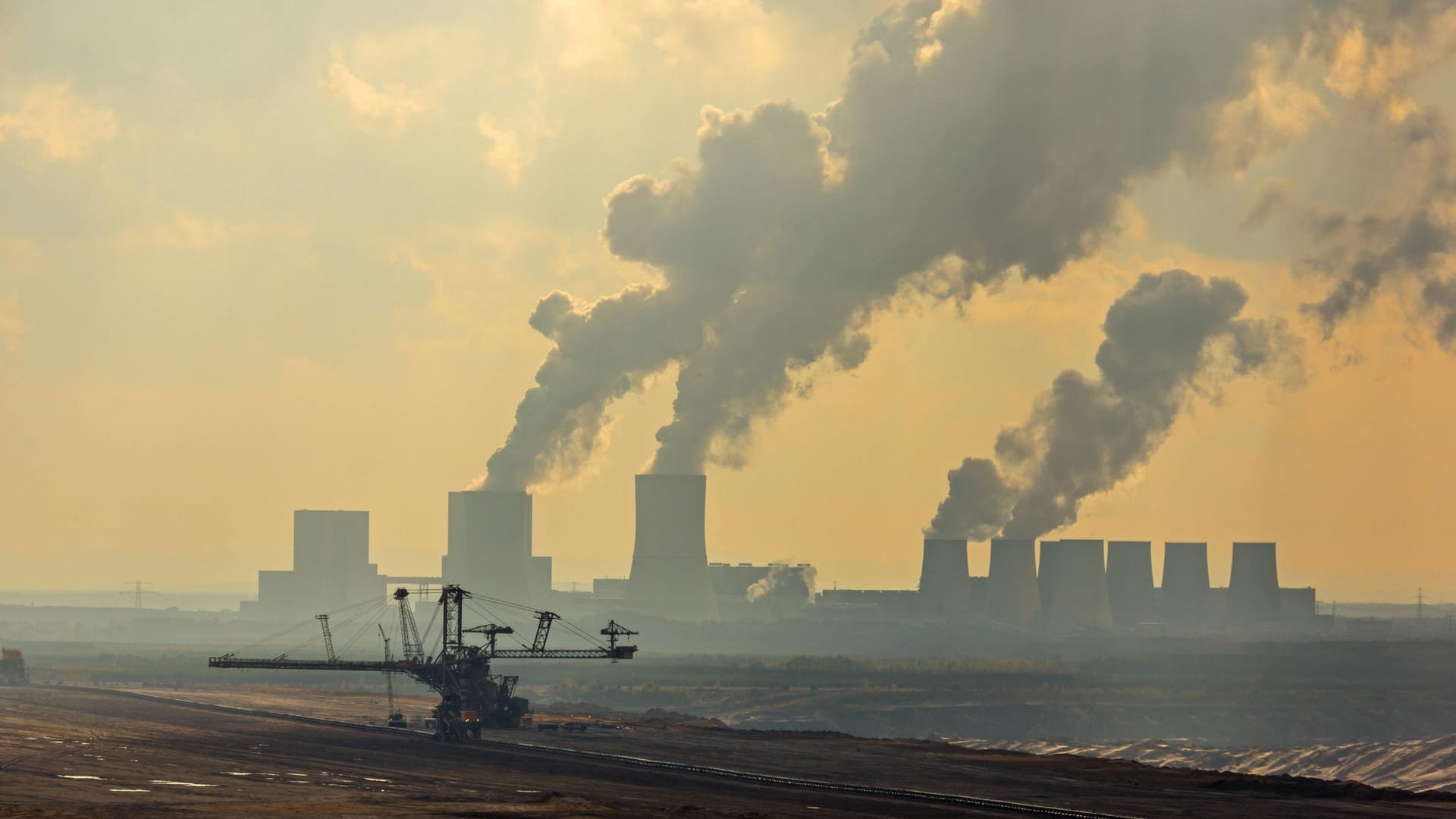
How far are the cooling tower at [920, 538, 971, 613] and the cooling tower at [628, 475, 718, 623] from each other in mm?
28342

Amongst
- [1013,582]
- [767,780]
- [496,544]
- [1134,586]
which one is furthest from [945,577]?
[767,780]

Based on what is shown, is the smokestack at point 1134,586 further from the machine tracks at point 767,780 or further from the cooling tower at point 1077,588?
the machine tracks at point 767,780

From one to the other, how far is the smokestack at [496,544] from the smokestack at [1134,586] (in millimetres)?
70112

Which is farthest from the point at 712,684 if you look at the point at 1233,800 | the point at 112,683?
the point at 1233,800

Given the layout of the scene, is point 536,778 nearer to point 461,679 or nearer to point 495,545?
Result: point 461,679

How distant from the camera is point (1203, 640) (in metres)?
190

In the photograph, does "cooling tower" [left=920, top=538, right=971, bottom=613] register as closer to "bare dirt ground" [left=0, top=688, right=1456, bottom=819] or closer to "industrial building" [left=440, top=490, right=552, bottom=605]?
"industrial building" [left=440, top=490, right=552, bottom=605]

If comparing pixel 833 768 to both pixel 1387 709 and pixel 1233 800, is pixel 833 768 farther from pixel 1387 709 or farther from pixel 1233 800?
pixel 1387 709

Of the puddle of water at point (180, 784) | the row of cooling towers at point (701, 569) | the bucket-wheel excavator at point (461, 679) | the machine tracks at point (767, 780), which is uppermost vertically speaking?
the row of cooling towers at point (701, 569)

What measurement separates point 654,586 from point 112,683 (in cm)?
5172

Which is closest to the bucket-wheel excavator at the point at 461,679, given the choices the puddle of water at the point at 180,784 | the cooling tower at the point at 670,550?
the puddle of water at the point at 180,784

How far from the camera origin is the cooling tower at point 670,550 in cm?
15562

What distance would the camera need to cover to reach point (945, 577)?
187875 millimetres

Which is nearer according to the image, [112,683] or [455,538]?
[112,683]
